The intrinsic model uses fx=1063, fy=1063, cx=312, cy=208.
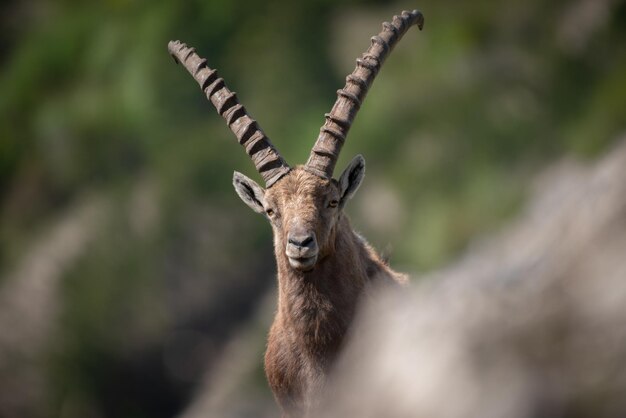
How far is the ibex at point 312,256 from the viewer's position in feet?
38.4

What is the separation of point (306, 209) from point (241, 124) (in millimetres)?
1787

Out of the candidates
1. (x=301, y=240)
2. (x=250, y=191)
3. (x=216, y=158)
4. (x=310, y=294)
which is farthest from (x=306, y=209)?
(x=216, y=158)

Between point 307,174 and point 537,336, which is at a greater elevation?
point 307,174

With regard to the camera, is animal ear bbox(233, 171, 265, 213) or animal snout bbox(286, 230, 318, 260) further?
animal ear bbox(233, 171, 265, 213)

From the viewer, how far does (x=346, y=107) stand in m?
12.7

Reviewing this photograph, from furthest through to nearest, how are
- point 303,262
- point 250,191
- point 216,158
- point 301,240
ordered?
point 216,158, point 250,191, point 303,262, point 301,240

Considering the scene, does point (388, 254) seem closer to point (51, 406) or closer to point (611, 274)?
point (611, 274)

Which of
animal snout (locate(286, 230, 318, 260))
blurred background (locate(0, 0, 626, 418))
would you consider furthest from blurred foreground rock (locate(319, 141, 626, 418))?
blurred background (locate(0, 0, 626, 418))

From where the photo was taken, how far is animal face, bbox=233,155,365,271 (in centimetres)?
1123

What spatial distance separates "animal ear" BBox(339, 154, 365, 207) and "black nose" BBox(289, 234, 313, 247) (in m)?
1.52

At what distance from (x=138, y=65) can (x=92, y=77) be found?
2671 millimetres

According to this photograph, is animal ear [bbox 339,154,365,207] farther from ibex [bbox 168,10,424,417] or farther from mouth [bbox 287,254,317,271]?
mouth [bbox 287,254,317,271]

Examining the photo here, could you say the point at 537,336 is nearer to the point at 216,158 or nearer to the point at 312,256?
the point at 312,256

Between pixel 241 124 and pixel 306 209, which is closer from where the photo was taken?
pixel 306 209
